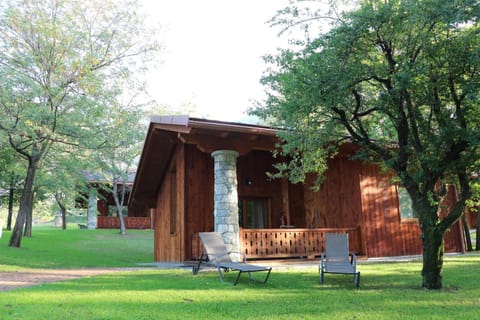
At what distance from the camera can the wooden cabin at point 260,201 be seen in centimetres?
966

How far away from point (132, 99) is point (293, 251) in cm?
1658

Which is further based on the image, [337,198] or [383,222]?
[337,198]

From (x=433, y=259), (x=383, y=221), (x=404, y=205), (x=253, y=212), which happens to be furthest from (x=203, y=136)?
(x=404, y=205)

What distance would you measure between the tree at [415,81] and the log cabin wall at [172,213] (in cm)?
453

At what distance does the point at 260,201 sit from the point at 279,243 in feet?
7.89

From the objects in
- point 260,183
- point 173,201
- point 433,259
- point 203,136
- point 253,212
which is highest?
point 203,136

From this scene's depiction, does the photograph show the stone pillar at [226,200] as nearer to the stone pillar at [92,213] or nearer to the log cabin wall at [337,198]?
the log cabin wall at [337,198]

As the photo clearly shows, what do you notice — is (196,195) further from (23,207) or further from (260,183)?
(23,207)

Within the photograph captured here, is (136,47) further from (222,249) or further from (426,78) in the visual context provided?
(426,78)

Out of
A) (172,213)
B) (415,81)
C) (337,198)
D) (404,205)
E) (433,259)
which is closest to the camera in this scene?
(415,81)

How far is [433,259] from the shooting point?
21.2ft

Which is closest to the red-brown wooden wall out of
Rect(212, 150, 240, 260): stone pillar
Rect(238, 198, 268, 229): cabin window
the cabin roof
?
Rect(238, 198, 268, 229): cabin window

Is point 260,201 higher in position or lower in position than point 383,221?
higher

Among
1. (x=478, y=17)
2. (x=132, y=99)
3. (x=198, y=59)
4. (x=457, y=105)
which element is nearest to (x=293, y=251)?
(x=457, y=105)
